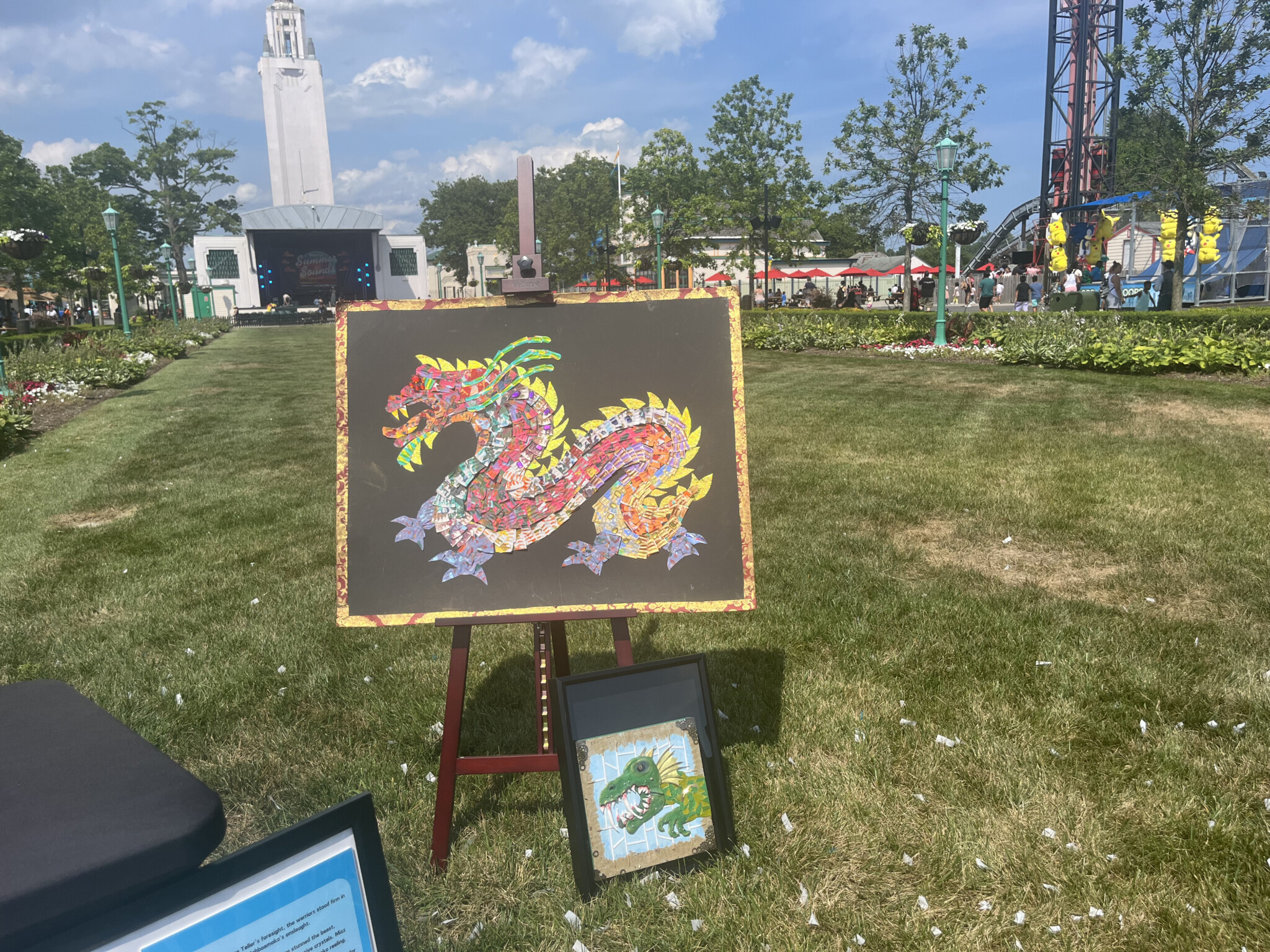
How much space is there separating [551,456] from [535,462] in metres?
0.06

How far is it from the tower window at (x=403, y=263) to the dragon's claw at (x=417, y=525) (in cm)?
6691

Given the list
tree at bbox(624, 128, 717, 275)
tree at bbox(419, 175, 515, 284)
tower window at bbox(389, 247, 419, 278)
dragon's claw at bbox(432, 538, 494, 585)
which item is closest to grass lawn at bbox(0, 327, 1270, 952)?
dragon's claw at bbox(432, 538, 494, 585)

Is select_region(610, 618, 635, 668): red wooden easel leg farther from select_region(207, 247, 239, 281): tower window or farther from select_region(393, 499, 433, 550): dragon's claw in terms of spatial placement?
select_region(207, 247, 239, 281): tower window

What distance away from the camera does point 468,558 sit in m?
2.79

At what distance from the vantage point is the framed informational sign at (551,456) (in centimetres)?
279

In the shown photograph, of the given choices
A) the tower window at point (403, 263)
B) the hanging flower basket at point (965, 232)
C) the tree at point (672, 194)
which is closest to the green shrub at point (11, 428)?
the hanging flower basket at point (965, 232)

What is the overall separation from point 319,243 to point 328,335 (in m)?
33.8

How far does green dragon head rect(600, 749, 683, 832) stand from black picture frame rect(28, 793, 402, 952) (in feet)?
3.25

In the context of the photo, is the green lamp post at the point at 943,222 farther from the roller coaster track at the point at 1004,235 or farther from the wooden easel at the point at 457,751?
the roller coaster track at the point at 1004,235

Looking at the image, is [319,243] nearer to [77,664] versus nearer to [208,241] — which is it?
[208,241]

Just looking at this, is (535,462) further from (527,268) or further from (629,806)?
(629,806)

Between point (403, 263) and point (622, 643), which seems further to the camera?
point (403, 263)

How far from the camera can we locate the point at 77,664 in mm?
4336

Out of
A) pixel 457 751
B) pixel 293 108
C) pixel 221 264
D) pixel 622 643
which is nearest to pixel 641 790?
pixel 622 643
